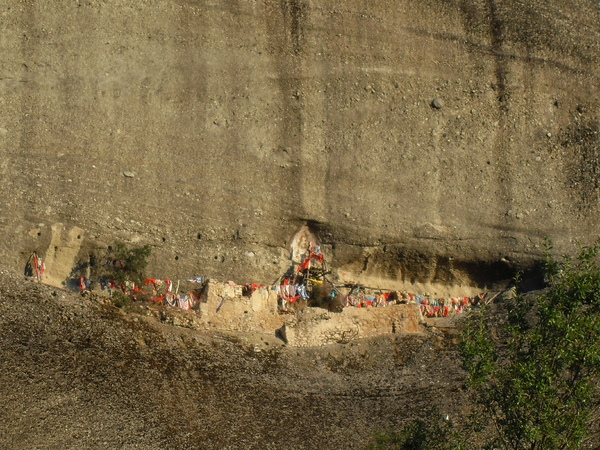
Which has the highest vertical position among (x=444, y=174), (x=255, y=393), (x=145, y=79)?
(x=145, y=79)

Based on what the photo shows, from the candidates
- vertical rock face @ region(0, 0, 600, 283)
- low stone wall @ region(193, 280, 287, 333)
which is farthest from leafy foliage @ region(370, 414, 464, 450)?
vertical rock face @ region(0, 0, 600, 283)

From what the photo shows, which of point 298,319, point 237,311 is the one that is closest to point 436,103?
point 298,319

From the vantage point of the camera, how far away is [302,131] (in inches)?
829

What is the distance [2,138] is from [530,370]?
12.0 m

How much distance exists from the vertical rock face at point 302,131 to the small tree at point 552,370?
7676 mm

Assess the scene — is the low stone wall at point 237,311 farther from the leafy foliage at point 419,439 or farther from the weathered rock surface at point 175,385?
the leafy foliage at point 419,439

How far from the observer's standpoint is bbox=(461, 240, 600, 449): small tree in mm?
13049

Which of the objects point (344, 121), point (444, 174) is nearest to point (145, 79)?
point (344, 121)

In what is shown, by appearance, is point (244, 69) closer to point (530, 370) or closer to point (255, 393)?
point (255, 393)

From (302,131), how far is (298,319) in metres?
4.50

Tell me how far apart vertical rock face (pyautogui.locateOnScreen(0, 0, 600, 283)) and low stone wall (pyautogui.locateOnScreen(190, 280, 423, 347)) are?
81 centimetres

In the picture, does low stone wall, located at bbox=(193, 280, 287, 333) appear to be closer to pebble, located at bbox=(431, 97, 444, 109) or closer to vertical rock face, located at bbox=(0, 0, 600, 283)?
vertical rock face, located at bbox=(0, 0, 600, 283)

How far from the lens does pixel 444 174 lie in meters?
21.8

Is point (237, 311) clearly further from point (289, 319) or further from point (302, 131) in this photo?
point (302, 131)
